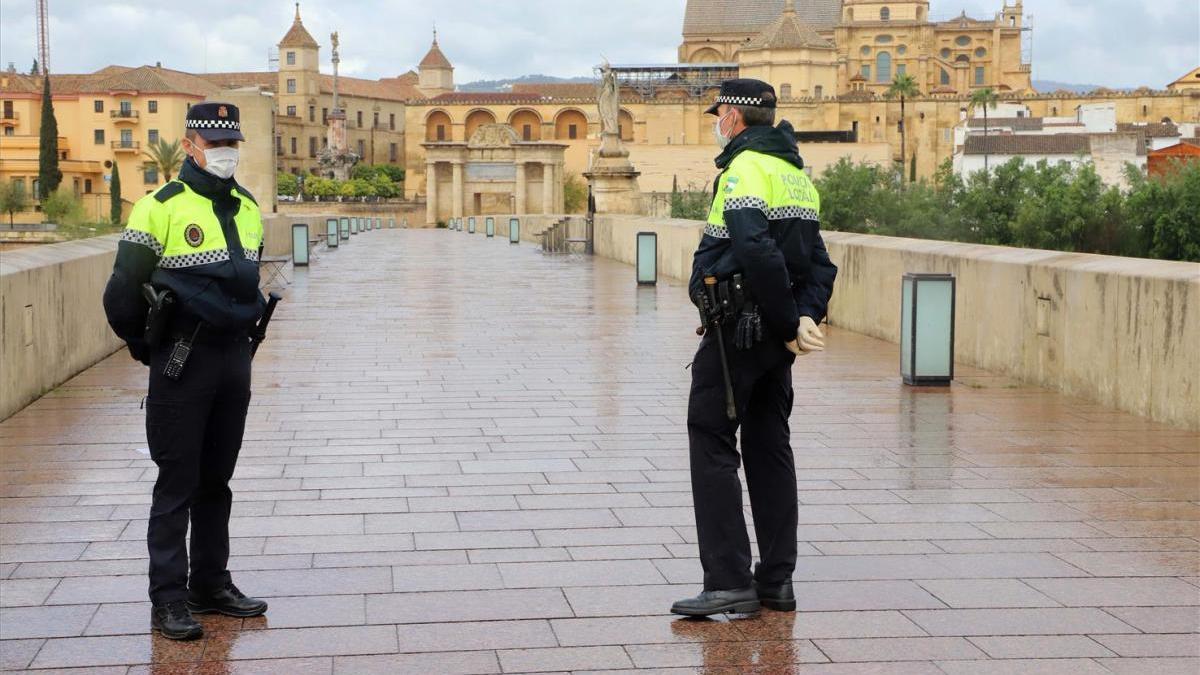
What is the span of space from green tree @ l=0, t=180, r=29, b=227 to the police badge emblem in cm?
10082

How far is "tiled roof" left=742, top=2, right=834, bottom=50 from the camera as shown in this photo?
392 feet

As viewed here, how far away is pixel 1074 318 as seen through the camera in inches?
386

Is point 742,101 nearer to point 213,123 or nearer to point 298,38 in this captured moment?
point 213,123

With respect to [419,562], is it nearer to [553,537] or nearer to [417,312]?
[553,537]

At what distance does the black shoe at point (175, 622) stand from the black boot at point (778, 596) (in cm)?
186

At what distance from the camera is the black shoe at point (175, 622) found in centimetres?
482

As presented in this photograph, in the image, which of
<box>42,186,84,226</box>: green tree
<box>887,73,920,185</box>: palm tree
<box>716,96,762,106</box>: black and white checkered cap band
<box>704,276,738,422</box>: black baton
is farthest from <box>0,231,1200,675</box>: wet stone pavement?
<box>887,73,920,185</box>: palm tree

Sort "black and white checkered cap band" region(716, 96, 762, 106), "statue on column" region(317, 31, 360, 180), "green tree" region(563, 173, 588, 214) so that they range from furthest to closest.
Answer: "statue on column" region(317, 31, 360, 180) → "green tree" region(563, 173, 588, 214) → "black and white checkered cap band" region(716, 96, 762, 106)

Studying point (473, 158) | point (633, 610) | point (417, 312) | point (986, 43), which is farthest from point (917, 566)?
point (986, 43)

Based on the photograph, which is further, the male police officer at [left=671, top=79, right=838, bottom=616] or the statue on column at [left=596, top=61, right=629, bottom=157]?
the statue on column at [left=596, top=61, right=629, bottom=157]

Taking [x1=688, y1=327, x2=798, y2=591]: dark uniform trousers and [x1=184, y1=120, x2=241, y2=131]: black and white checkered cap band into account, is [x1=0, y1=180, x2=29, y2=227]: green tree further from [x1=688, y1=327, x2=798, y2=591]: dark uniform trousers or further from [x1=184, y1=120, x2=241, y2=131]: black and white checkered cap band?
[x1=688, y1=327, x2=798, y2=591]: dark uniform trousers

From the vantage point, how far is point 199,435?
16.6 ft

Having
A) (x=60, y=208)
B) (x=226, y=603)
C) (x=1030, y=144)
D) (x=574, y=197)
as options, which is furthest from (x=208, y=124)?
(x=574, y=197)

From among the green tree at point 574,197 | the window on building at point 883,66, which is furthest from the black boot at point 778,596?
the window on building at point 883,66
